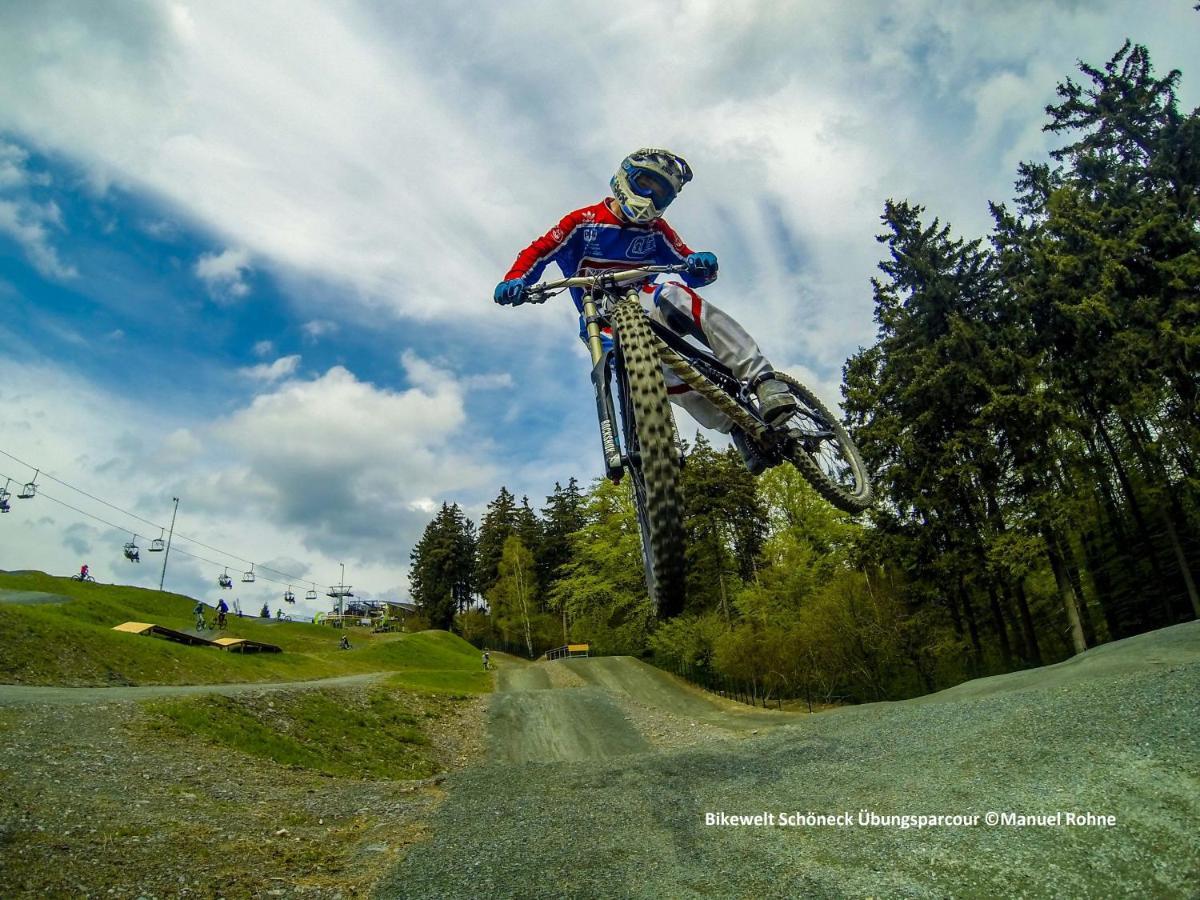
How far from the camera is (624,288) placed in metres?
5.86

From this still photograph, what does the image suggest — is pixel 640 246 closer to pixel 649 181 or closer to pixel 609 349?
pixel 649 181

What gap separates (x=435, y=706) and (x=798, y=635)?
16.5 metres

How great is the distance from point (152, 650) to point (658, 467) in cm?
2731

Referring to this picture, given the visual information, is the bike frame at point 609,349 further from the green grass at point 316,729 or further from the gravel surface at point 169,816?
the green grass at point 316,729

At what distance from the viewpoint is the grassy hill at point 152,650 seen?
64.5 feet

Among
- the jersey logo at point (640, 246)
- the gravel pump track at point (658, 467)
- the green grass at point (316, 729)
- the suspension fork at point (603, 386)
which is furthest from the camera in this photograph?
the green grass at point (316, 729)

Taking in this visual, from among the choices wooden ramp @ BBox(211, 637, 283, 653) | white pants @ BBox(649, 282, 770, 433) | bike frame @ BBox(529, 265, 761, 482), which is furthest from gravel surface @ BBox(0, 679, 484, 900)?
wooden ramp @ BBox(211, 637, 283, 653)

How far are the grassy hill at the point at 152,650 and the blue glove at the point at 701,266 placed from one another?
2269 centimetres

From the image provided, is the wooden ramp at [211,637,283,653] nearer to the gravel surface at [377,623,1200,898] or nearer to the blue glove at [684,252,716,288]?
the gravel surface at [377,623,1200,898]

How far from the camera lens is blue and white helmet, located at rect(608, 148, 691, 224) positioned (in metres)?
5.92

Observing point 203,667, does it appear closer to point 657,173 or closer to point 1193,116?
point 657,173

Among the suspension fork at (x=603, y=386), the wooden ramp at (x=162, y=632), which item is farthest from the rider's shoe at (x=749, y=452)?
the wooden ramp at (x=162, y=632)

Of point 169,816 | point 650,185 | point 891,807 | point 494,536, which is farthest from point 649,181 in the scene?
point 494,536

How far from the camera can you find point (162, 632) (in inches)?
1181
